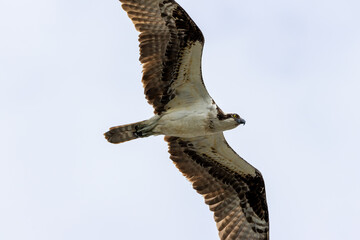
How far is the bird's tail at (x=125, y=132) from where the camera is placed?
54.3ft

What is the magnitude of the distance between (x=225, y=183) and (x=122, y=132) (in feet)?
10.7

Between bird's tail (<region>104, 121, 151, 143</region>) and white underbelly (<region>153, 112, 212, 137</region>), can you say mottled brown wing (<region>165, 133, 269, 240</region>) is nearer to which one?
white underbelly (<region>153, 112, 212, 137</region>)

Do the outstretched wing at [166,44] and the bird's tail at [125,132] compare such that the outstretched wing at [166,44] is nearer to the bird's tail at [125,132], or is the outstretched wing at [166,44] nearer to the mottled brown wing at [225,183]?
the bird's tail at [125,132]

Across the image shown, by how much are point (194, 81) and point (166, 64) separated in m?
0.81

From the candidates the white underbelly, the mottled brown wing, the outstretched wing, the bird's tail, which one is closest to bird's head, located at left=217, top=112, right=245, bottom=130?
the white underbelly

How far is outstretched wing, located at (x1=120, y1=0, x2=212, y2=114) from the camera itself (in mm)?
16031

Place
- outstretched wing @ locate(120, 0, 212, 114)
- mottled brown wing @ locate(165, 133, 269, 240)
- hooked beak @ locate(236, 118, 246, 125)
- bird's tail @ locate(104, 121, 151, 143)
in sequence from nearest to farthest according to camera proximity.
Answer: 1. outstretched wing @ locate(120, 0, 212, 114)
2. hooked beak @ locate(236, 118, 246, 125)
3. bird's tail @ locate(104, 121, 151, 143)
4. mottled brown wing @ locate(165, 133, 269, 240)

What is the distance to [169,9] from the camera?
16.2 m

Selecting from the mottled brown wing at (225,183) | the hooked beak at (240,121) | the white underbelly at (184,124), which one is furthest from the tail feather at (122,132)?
the hooked beak at (240,121)

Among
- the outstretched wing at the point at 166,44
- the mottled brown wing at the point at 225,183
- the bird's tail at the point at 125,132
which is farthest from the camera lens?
the mottled brown wing at the point at 225,183

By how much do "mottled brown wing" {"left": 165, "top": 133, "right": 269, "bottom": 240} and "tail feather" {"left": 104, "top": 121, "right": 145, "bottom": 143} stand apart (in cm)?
128

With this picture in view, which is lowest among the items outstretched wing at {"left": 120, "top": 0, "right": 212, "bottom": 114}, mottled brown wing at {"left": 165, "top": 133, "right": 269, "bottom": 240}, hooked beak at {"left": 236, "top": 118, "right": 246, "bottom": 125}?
mottled brown wing at {"left": 165, "top": 133, "right": 269, "bottom": 240}

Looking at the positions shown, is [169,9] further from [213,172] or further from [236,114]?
[213,172]

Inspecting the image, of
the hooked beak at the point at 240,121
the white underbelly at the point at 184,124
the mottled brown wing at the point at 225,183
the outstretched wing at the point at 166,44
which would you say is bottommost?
the mottled brown wing at the point at 225,183
